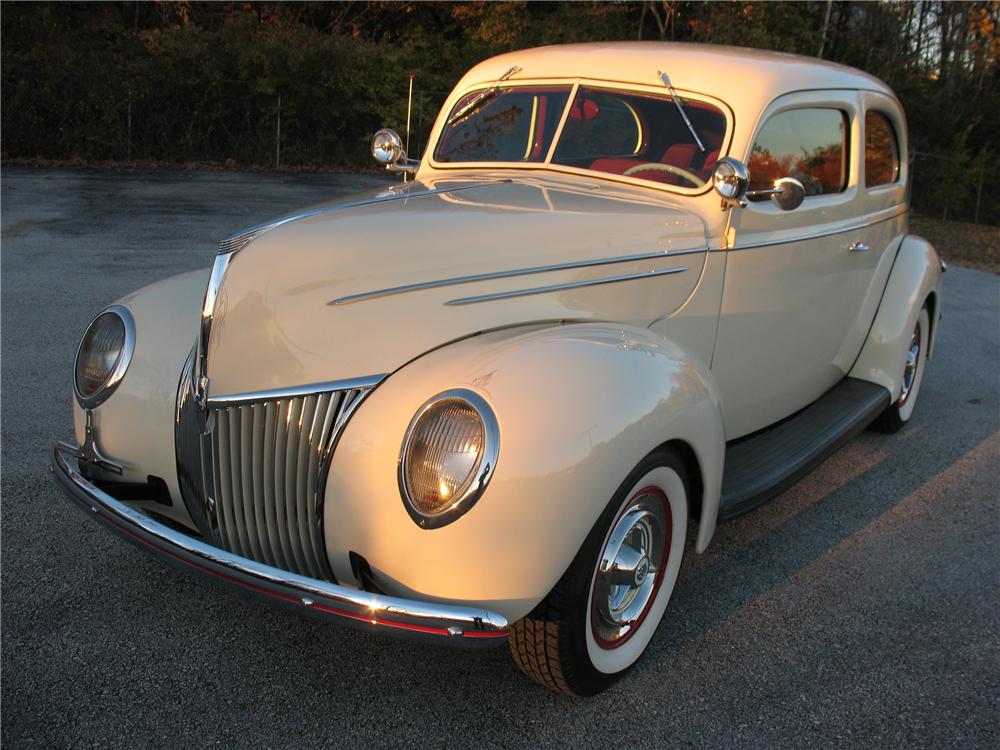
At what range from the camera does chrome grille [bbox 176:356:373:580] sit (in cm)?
235

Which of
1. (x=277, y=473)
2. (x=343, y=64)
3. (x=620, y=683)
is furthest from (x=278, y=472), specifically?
(x=343, y=64)

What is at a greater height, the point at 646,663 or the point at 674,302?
the point at 674,302

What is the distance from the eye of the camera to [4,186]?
39.7 feet

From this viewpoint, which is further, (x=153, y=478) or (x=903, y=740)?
(x=153, y=478)

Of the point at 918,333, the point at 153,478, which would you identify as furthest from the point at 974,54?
the point at 153,478

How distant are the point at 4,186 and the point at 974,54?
19173mm

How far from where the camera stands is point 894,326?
451 cm

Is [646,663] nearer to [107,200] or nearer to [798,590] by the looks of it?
[798,590]

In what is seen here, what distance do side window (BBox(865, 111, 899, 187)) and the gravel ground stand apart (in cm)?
149

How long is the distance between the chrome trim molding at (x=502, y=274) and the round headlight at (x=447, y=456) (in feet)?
1.33

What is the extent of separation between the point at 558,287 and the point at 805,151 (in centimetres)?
169

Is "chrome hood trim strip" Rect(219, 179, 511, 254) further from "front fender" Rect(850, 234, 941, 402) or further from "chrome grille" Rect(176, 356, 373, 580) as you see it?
"front fender" Rect(850, 234, 941, 402)

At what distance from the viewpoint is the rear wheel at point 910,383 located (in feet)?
16.1

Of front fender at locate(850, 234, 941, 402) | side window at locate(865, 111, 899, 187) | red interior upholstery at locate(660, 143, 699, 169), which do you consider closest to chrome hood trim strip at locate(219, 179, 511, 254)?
red interior upholstery at locate(660, 143, 699, 169)
